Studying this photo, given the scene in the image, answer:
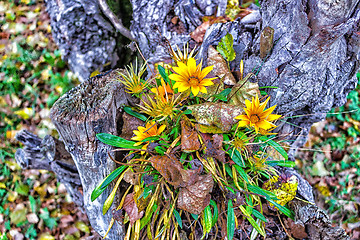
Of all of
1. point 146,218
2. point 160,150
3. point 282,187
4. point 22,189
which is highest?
point 160,150

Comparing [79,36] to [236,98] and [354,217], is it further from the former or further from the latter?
[354,217]

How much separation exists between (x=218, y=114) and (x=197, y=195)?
0.47 m

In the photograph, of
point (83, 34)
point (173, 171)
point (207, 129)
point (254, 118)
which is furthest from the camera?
point (83, 34)

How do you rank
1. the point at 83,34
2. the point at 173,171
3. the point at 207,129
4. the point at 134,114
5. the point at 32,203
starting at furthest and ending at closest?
the point at 32,203 < the point at 83,34 < the point at 134,114 < the point at 207,129 < the point at 173,171

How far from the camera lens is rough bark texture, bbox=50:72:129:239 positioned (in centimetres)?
142

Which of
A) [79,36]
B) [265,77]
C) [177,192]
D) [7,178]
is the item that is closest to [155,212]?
[177,192]

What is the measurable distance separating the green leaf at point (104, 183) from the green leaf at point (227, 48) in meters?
0.97

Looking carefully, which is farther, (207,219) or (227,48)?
(227,48)

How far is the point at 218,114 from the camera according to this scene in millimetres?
1437

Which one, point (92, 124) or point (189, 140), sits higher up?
point (92, 124)

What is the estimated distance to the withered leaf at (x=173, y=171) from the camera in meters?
1.36

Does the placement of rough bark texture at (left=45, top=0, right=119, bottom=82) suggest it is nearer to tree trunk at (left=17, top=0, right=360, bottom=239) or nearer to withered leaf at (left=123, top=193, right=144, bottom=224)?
tree trunk at (left=17, top=0, right=360, bottom=239)

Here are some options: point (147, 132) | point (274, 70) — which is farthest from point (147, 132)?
point (274, 70)

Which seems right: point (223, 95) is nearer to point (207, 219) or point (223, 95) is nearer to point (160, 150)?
point (160, 150)
